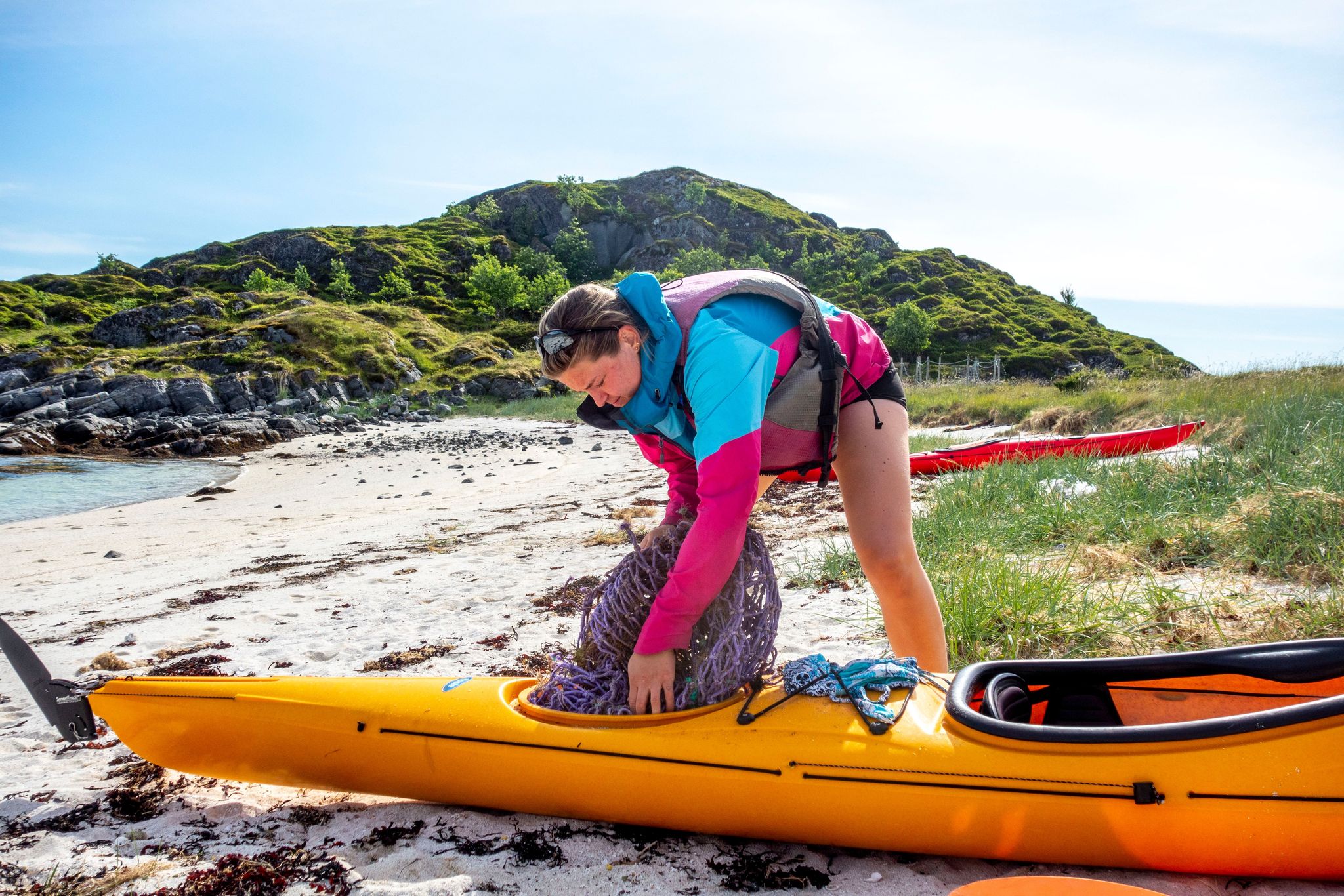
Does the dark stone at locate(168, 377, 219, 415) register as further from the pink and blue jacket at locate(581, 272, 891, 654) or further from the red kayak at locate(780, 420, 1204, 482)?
the pink and blue jacket at locate(581, 272, 891, 654)

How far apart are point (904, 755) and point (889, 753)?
0.13ft

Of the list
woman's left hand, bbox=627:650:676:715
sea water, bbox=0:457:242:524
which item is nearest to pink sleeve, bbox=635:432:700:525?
woman's left hand, bbox=627:650:676:715

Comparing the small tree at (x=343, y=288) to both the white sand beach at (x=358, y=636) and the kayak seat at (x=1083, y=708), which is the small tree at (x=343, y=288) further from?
the kayak seat at (x=1083, y=708)

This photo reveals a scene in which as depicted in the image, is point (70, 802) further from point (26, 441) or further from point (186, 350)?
point (186, 350)

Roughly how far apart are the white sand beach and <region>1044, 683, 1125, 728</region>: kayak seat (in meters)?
0.41

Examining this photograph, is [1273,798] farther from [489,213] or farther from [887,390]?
[489,213]

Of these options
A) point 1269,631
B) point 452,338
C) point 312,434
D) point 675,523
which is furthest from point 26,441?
point 452,338

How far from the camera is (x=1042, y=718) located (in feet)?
7.52

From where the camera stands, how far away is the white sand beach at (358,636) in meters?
2.03

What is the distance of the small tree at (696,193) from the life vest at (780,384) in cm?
9965

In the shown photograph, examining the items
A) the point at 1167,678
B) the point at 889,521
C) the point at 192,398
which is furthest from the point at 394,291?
the point at 1167,678

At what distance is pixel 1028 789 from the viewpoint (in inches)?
72.8

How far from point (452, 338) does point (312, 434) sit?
1111 inches

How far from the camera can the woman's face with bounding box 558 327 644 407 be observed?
2020mm
